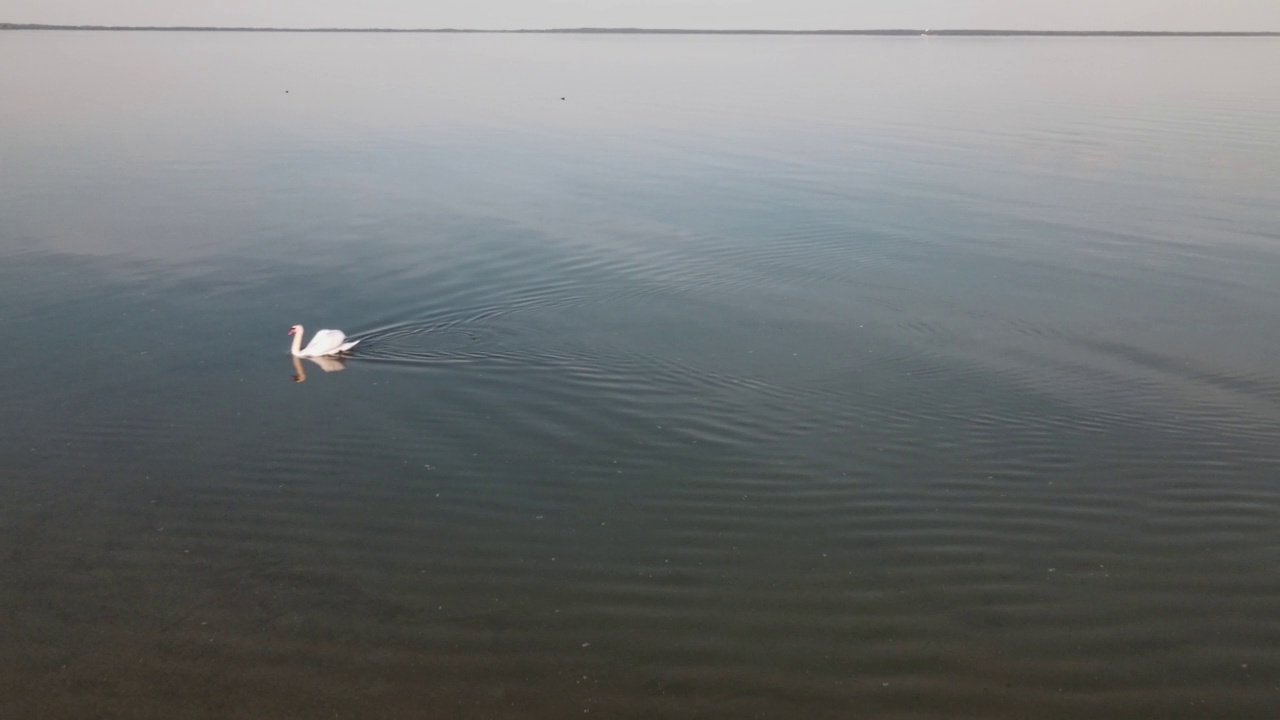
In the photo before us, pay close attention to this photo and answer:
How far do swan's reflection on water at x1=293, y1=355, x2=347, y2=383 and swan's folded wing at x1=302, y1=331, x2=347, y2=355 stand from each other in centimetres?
10

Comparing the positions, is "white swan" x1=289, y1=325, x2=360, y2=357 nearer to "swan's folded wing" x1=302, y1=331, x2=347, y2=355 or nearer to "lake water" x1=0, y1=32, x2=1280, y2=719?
"swan's folded wing" x1=302, y1=331, x2=347, y2=355

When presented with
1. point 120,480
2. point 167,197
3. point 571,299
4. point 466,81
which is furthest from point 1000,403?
point 466,81

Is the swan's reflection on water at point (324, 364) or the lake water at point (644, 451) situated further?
the swan's reflection on water at point (324, 364)

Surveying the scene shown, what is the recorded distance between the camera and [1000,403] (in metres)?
10.9

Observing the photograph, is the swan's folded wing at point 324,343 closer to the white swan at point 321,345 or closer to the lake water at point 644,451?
the white swan at point 321,345

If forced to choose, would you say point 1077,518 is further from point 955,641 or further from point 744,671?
point 744,671

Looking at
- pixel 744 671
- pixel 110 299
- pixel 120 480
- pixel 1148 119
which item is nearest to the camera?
pixel 744 671

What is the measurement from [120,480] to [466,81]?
2006 inches

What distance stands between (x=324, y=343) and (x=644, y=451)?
14.9ft

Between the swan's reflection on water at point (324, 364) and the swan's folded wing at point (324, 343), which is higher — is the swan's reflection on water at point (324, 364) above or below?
below

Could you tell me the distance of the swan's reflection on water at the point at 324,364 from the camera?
40.0ft

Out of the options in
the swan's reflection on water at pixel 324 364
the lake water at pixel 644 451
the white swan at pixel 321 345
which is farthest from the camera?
the white swan at pixel 321 345

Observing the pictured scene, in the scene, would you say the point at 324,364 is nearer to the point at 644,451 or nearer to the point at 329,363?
the point at 329,363

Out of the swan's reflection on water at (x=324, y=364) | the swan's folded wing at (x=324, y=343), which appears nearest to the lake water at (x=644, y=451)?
the swan's reflection on water at (x=324, y=364)
